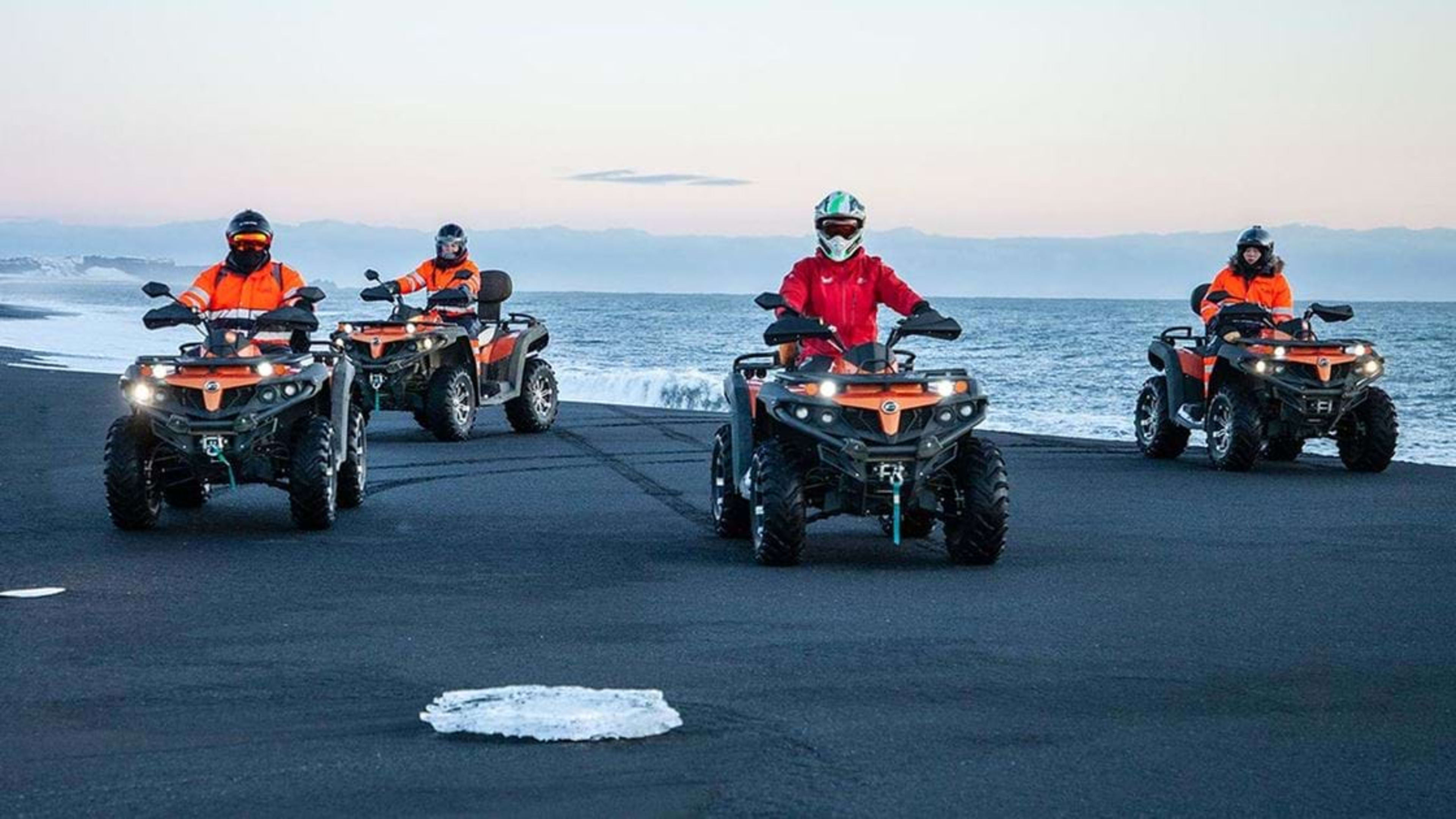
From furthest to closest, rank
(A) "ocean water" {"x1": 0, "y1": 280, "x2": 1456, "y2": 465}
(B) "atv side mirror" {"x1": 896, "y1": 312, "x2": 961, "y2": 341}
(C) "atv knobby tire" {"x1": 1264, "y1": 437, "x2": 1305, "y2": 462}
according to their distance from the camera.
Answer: (A) "ocean water" {"x1": 0, "y1": 280, "x2": 1456, "y2": 465} → (C) "atv knobby tire" {"x1": 1264, "y1": 437, "x2": 1305, "y2": 462} → (B) "atv side mirror" {"x1": 896, "y1": 312, "x2": 961, "y2": 341}

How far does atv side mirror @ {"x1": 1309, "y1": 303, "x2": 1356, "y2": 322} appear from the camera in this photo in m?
18.8

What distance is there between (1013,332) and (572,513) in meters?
91.7

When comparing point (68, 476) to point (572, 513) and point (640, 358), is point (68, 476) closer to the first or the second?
point (572, 513)

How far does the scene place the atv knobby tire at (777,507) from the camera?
1137cm

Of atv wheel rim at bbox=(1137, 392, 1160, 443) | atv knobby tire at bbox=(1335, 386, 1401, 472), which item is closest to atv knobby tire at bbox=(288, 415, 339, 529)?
atv wheel rim at bbox=(1137, 392, 1160, 443)

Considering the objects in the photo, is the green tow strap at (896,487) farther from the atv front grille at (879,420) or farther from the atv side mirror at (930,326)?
the atv side mirror at (930,326)

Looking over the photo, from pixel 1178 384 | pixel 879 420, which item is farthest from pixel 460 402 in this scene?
pixel 879 420

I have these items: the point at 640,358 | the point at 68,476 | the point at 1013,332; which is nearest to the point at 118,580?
the point at 68,476

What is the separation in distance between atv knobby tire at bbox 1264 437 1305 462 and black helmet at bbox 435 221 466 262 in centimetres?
936

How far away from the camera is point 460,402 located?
72.7ft

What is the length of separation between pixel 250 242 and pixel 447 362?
26.7 feet

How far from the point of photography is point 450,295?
2041 centimetres

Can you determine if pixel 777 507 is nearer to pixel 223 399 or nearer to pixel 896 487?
pixel 896 487

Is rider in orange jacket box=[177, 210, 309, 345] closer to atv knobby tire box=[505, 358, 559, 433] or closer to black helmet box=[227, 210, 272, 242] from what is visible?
black helmet box=[227, 210, 272, 242]
